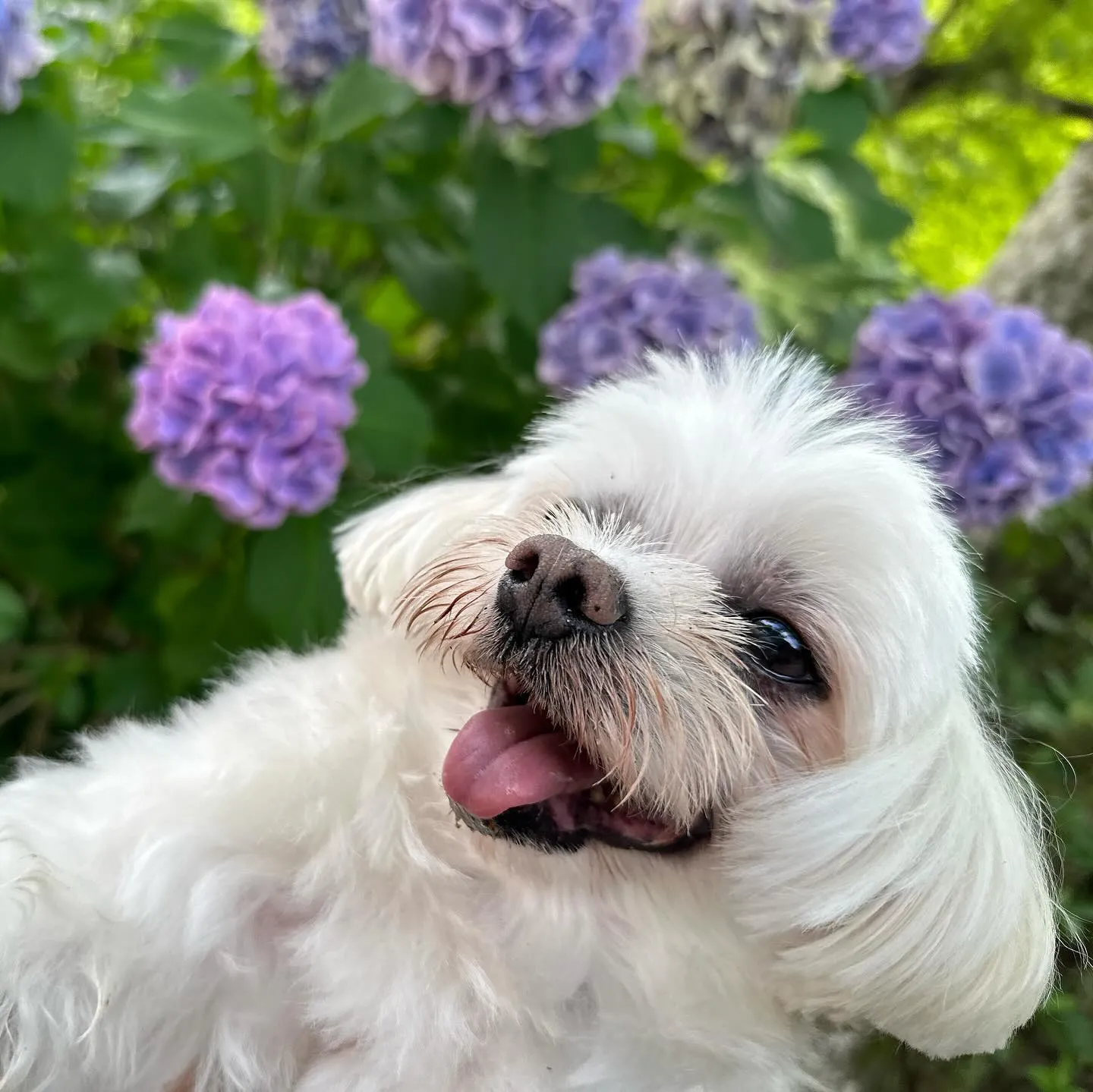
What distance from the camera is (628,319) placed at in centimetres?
126

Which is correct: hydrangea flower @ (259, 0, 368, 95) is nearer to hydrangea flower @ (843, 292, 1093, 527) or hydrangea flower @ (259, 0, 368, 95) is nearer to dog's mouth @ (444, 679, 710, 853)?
hydrangea flower @ (843, 292, 1093, 527)

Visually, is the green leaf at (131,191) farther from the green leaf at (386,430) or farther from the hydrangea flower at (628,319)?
the hydrangea flower at (628,319)

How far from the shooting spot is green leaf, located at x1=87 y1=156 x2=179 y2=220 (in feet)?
4.39

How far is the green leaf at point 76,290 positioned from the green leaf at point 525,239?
1.61ft

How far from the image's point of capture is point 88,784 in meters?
0.88

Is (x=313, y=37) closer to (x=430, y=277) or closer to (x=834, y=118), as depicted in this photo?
(x=430, y=277)

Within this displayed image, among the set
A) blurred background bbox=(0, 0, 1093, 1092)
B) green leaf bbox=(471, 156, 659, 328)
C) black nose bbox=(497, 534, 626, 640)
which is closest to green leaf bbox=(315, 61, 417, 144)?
blurred background bbox=(0, 0, 1093, 1092)

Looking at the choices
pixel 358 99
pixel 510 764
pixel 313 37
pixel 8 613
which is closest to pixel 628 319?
pixel 358 99

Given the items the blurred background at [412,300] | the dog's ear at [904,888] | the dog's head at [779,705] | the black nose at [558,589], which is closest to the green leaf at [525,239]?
the blurred background at [412,300]

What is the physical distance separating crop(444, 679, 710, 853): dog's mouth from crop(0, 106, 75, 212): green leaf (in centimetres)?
86

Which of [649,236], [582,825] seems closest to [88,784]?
[582,825]

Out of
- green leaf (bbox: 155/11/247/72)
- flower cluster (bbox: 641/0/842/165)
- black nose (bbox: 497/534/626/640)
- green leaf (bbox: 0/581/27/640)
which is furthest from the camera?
green leaf (bbox: 155/11/247/72)

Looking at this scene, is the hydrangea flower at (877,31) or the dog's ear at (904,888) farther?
the hydrangea flower at (877,31)

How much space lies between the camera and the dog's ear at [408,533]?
0.97m
